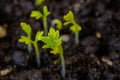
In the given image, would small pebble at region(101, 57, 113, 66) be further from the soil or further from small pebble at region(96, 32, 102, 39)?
small pebble at region(96, 32, 102, 39)

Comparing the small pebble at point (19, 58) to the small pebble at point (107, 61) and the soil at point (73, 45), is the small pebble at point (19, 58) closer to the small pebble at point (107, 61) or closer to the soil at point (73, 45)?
the soil at point (73, 45)

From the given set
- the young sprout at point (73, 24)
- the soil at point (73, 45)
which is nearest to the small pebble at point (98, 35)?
the soil at point (73, 45)

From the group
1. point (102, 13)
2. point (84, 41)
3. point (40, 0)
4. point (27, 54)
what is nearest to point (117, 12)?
point (102, 13)

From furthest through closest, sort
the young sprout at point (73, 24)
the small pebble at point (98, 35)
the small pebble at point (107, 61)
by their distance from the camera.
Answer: the small pebble at point (98, 35) < the small pebble at point (107, 61) < the young sprout at point (73, 24)

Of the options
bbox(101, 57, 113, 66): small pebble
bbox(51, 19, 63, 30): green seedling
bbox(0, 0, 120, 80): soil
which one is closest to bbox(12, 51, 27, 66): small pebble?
bbox(0, 0, 120, 80): soil

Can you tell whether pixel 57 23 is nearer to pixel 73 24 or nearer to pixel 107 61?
pixel 73 24

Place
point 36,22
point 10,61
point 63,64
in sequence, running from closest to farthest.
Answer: point 63,64 → point 10,61 → point 36,22

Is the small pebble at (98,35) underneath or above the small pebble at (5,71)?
above

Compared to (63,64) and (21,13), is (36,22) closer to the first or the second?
(21,13)
